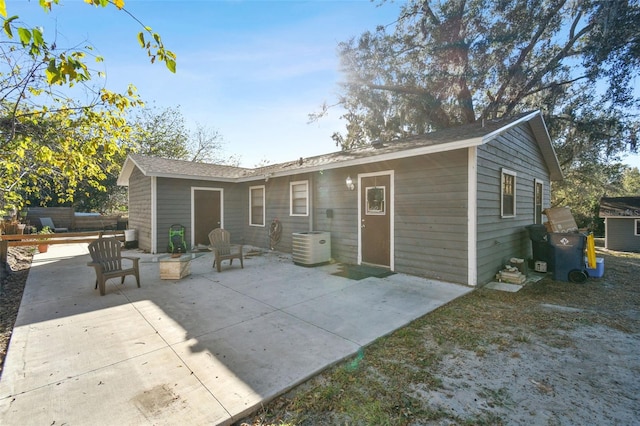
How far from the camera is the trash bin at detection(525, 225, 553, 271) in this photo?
252 inches

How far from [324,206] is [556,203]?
Answer: 57.5 ft

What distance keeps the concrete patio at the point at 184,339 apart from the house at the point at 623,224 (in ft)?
46.7

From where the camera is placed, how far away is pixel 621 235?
13477mm

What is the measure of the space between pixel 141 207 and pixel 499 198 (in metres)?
10.7

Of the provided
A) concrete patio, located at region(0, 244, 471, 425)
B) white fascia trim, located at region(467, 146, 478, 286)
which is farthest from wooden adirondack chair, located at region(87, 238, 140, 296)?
white fascia trim, located at region(467, 146, 478, 286)

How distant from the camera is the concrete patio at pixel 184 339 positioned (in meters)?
2.10

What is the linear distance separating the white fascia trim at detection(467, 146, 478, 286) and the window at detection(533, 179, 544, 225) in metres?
4.28

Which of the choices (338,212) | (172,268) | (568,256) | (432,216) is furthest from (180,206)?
→ (568,256)

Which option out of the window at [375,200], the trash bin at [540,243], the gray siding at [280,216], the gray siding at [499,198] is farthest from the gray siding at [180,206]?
the trash bin at [540,243]

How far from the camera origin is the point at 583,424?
194 centimetres

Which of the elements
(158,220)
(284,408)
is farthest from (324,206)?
(284,408)

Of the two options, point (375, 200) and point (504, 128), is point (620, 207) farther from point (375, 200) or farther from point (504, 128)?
point (375, 200)

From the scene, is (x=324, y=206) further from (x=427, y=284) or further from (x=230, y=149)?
(x=230, y=149)

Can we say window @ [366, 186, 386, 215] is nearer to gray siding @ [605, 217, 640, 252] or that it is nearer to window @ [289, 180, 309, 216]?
window @ [289, 180, 309, 216]
